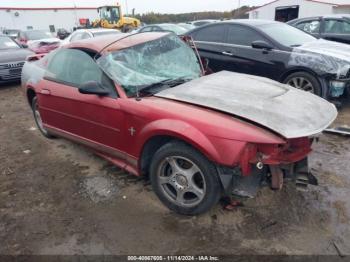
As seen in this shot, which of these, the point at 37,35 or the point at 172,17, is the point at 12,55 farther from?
the point at 172,17

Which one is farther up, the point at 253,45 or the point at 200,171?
the point at 253,45

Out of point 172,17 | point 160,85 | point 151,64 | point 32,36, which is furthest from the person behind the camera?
point 172,17

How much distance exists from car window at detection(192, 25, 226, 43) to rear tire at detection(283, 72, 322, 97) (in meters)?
1.70

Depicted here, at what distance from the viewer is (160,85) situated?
3533 millimetres

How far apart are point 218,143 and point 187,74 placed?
4.86ft

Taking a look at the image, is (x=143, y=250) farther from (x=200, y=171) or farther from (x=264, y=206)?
(x=264, y=206)

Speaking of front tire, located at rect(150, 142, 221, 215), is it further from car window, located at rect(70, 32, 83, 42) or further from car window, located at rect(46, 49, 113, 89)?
car window, located at rect(70, 32, 83, 42)

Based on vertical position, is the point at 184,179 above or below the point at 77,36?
below

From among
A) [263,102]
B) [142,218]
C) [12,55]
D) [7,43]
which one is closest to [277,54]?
[263,102]

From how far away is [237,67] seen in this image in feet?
21.3

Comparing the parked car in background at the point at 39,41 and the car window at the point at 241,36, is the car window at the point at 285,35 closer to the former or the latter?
the car window at the point at 241,36

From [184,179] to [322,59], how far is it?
12.5 feet

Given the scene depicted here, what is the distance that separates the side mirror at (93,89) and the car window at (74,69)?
100 mm

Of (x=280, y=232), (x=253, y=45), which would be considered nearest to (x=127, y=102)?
(x=280, y=232)
